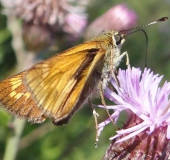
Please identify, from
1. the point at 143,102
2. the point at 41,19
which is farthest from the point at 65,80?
the point at 41,19

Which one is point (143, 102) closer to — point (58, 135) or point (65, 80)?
point (65, 80)

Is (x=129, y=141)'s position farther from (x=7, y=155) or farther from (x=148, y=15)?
(x=148, y=15)

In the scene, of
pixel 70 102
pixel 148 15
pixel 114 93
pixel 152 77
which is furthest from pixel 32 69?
pixel 148 15

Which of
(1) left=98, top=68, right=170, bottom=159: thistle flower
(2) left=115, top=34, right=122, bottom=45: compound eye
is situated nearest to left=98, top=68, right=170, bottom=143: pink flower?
(1) left=98, top=68, right=170, bottom=159: thistle flower

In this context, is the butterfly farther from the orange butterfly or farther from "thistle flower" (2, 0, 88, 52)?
"thistle flower" (2, 0, 88, 52)

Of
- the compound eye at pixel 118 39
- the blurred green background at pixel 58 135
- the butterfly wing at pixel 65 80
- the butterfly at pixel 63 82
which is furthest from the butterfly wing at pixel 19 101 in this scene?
the blurred green background at pixel 58 135
